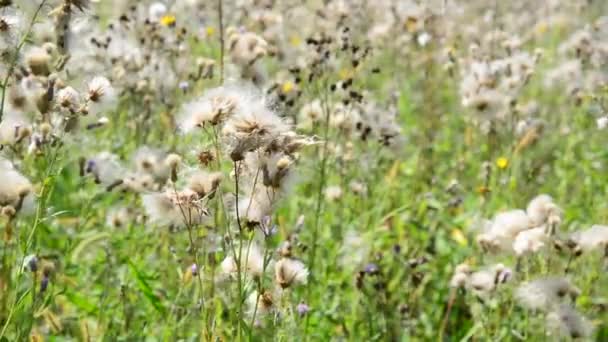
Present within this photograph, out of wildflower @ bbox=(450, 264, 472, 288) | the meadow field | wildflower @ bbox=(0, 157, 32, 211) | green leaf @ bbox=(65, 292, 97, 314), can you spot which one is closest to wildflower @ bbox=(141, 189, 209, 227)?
the meadow field

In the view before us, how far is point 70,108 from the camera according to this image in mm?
2178

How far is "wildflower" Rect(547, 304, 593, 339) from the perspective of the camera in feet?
7.84

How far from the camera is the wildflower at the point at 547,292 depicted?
7.84 feet

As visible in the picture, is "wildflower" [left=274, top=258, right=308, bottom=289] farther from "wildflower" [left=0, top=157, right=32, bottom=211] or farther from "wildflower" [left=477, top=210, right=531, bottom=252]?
"wildflower" [left=477, top=210, right=531, bottom=252]

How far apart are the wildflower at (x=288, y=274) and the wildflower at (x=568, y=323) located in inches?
33.2

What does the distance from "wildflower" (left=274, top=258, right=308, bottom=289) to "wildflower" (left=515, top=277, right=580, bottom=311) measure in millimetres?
785

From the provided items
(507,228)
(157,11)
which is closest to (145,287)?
(507,228)

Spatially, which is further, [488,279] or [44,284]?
[488,279]

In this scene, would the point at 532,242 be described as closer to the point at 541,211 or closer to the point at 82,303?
the point at 541,211

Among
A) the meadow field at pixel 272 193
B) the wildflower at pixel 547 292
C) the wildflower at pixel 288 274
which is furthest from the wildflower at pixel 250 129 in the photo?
the wildflower at pixel 547 292

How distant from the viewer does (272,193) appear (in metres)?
1.80

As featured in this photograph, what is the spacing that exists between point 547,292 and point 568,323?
101 mm

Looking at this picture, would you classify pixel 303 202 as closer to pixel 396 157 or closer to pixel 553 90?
pixel 396 157

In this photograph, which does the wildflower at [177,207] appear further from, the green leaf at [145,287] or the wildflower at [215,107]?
the green leaf at [145,287]
